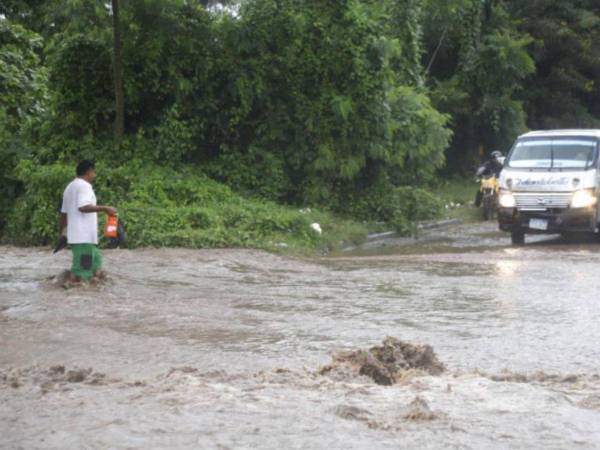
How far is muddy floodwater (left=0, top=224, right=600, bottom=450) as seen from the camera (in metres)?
6.23

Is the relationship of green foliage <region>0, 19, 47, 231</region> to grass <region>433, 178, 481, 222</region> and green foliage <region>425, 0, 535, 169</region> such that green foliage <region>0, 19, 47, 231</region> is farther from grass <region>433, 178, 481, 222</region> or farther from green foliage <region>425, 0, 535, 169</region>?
green foliage <region>425, 0, 535, 169</region>

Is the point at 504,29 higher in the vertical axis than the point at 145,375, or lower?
higher

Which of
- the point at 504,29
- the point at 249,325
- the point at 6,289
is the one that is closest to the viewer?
the point at 249,325

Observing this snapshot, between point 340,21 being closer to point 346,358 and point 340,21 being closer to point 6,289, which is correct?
point 6,289

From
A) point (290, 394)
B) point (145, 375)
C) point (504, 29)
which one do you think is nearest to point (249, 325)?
point (145, 375)

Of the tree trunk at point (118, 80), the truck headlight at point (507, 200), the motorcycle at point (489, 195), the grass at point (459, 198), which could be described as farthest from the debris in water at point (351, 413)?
the motorcycle at point (489, 195)

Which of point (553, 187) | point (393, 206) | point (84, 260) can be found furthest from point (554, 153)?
point (84, 260)

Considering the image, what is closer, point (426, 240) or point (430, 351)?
point (430, 351)

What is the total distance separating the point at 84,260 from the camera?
1245cm

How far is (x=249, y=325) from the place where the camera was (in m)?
10.7

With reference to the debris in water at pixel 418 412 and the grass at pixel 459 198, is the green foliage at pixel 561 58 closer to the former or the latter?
the grass at pixel 459 198

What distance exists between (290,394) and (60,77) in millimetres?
16814

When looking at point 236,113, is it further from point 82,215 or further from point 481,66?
point 481,66

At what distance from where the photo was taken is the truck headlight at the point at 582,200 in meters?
19.4
